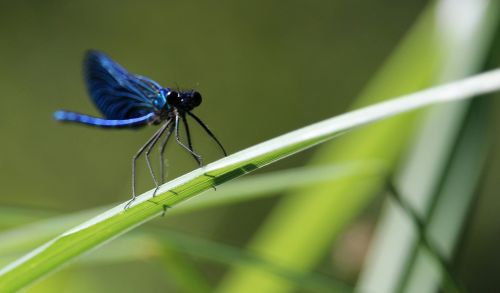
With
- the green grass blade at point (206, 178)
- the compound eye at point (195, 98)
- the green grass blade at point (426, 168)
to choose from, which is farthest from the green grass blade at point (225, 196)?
the green grass blade at point (206, 178)

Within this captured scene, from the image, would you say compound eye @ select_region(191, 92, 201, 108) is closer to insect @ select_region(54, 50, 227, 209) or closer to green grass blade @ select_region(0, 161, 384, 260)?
insect @ select_region(54, 50, 227, 209)

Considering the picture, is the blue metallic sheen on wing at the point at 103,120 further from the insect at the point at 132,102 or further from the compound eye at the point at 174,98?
the compound eye at the point at 174,98

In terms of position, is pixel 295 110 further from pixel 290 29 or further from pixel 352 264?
pixel 352 264

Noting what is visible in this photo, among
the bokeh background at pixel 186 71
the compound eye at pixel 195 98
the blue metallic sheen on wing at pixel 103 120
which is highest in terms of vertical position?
the bokeh background at pixel 186 71

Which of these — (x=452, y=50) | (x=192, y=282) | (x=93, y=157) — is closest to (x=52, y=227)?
(x=192, y=282)

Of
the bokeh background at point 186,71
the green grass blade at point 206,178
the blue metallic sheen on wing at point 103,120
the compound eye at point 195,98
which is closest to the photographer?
the green grass blade at point 206,178

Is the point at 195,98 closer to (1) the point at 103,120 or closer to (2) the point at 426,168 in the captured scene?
(1) the point at 103,120

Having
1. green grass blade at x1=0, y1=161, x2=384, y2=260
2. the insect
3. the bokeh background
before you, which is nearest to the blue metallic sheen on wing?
the insect
